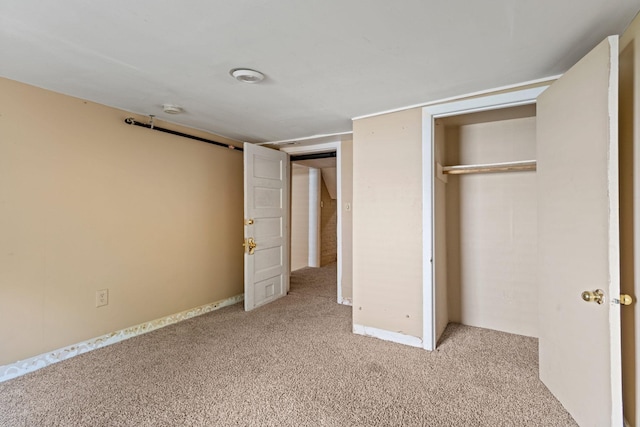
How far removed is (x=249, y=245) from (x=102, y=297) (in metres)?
1.43

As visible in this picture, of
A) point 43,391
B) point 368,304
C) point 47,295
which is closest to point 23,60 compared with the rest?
point 47,295

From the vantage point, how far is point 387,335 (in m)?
2.69

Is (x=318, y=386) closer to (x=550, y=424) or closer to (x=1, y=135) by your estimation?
(x=550, y=424)

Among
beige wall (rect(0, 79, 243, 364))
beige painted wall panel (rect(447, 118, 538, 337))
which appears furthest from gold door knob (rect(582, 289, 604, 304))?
beige wall (rect(0, 79, 243, 364))

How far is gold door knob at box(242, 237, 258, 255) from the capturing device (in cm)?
348

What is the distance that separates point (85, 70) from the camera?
190 centimetres

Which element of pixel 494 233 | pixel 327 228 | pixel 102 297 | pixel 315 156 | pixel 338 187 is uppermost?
pixel 315 156

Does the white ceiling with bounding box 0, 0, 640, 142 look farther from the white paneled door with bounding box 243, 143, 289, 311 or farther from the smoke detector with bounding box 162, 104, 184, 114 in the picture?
the white paneled door with bounding box 243, 143, 289, 311

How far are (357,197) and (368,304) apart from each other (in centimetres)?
99

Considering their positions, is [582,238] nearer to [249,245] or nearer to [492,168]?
[492,168]

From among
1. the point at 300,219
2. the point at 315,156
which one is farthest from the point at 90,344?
the point at 300,219

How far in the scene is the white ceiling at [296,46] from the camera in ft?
4.35

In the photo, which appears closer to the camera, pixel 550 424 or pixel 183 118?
pixel 550 424

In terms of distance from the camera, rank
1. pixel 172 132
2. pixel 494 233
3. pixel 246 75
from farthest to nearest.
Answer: pixel 172 132, pixel 494 233, pixel 246 75
